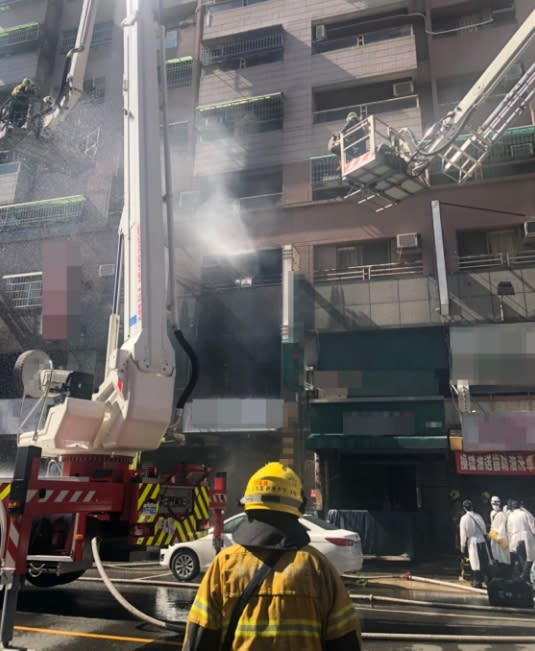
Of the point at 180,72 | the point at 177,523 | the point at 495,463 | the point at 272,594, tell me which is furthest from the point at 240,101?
the point at 272,594

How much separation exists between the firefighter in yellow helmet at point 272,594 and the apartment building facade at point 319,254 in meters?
13.1

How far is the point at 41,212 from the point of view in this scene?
21719 mm

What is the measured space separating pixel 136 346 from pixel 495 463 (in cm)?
1186

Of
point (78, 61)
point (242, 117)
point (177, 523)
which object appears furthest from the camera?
point (242, 117)

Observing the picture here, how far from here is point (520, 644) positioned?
5.66 metres

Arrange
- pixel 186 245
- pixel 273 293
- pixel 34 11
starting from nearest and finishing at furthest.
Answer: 1. pixel 273 293
2. pixel 186 245
3. pixel 34 11

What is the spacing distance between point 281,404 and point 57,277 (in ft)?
33.6

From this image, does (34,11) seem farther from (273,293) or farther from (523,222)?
(523,222)

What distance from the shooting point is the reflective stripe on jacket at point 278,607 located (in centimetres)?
185

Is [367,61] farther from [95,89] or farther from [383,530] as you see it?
[383,530]

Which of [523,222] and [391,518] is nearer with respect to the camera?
[391,518]

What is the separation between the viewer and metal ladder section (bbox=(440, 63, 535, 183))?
13.4 m

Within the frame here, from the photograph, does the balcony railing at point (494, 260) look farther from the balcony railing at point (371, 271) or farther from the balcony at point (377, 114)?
the balcony at point (377, 114)

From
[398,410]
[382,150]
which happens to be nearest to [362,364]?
[398,410]
